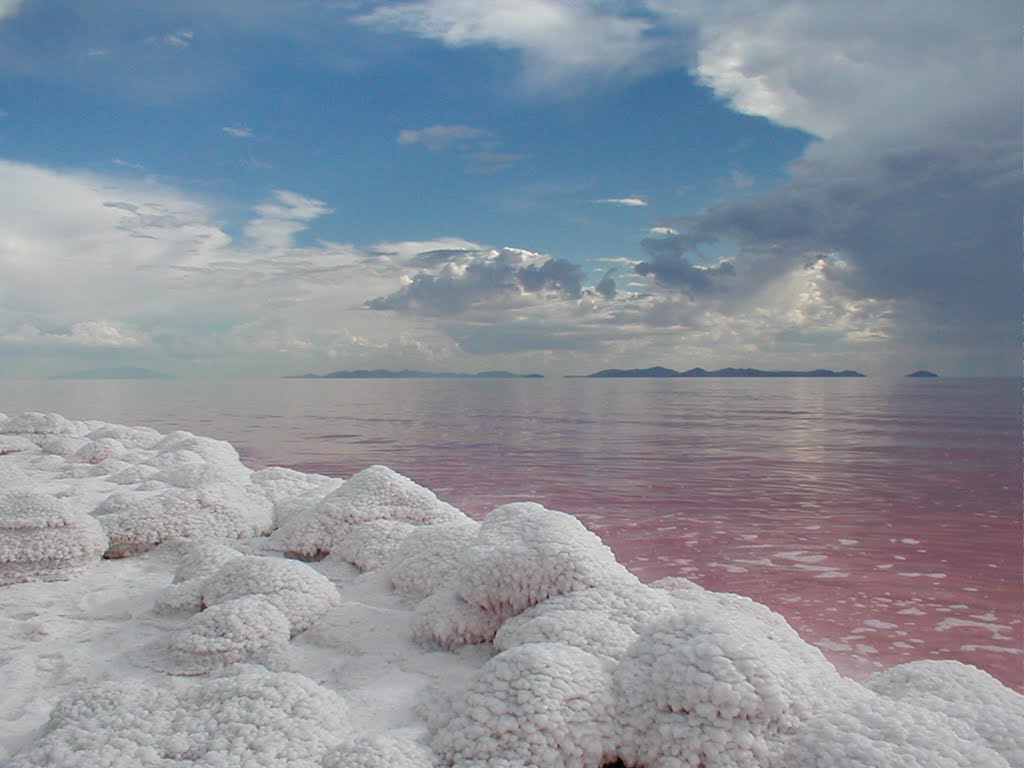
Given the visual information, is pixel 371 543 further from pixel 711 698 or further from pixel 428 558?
pixel 711 698

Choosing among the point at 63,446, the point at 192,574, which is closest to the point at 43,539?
the point at 192,574

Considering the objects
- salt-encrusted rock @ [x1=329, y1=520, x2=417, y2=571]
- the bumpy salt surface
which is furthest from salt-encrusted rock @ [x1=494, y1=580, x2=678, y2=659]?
salt-encrusted rock @ [x1=329, y1=520, x2=417, y2=571]

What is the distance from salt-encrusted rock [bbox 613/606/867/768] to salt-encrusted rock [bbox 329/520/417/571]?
6.67 feet

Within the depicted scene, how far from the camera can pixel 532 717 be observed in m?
2.31

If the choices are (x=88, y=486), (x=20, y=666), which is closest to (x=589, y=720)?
(x=20, y=666)

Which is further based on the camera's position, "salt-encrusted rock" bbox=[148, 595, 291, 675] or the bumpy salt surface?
"salt-encrusted rock" bbox=[148, 595, 291, 675]

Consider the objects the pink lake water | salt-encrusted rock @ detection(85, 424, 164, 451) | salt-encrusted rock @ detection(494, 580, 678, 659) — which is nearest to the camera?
salt-encrusted rock @ detection(494, 580, 678, 659)

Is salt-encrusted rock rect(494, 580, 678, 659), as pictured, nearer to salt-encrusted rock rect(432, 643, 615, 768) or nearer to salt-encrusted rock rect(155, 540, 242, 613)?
salt-encrusted rock rect(432, 643, 615, 768)

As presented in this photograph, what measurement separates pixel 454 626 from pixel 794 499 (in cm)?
726

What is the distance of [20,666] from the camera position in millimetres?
2977

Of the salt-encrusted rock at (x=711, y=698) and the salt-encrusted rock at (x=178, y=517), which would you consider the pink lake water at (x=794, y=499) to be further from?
the salt-encrusted rock at (x=178, y=517)

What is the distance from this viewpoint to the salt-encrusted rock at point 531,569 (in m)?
3.19

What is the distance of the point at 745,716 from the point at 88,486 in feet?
19.6

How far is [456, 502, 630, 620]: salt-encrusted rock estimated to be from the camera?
3189mm
